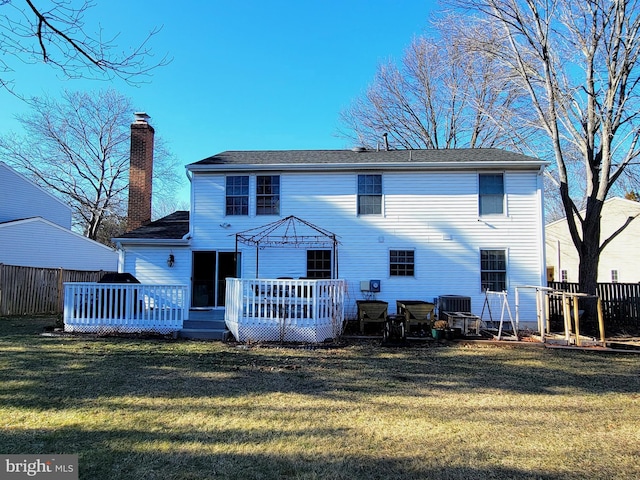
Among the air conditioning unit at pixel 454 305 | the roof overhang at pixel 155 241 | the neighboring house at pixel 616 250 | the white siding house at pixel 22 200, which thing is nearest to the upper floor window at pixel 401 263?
the air conditioning unit at pixel 454 305

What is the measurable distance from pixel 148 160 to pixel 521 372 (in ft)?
43.0

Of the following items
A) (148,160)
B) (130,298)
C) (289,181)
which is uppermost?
(148,160)

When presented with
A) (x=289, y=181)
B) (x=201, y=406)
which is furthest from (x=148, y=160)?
(x=201, y=406)

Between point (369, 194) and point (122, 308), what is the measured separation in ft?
25.0

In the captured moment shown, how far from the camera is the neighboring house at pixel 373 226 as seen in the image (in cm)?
1181

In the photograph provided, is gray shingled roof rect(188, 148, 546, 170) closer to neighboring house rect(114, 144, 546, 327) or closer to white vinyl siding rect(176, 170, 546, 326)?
neighboring house rect(114, 144, 546, 327)

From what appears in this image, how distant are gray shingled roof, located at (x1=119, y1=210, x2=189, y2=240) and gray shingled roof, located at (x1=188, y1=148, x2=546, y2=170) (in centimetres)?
221

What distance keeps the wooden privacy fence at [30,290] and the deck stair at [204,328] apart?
8.08 metres

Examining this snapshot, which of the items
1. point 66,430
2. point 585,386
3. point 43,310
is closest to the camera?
point 66,430

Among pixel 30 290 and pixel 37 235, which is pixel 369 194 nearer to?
pixel 30 290

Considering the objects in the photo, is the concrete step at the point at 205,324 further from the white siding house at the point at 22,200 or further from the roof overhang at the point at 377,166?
the white siding house at the point at 22,200

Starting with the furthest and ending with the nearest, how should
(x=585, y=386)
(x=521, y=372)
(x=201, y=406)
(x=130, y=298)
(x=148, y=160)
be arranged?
(x=148, y=160) < (x=130, y=298) < (x=521, y=372) < (x=585, y=386) < (x=201, y=406)

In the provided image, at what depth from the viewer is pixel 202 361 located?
23.4 feet

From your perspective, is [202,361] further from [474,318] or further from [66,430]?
[474,318]
